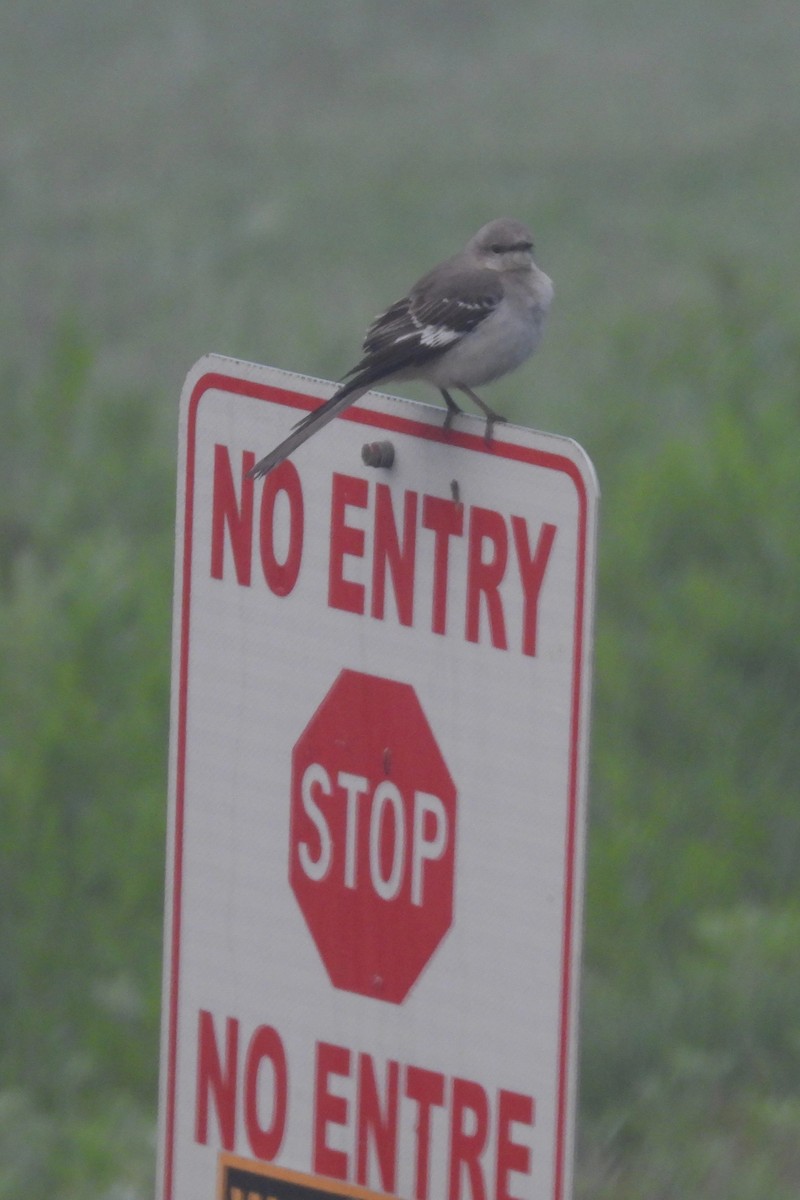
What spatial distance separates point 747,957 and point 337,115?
38.0ft

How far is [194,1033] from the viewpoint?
9.04ft

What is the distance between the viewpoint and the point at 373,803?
2621mm

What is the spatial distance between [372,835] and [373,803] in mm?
37

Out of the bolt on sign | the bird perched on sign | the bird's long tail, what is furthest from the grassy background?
the bird's long tail

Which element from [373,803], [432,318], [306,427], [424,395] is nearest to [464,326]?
[432,318]

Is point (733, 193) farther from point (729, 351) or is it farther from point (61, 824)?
point (61, 824)

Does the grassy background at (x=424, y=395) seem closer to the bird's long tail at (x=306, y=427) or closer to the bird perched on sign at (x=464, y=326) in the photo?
the bird perched on sign at (x=464, y=326)

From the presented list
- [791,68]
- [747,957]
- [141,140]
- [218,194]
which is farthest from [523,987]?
[791,68]

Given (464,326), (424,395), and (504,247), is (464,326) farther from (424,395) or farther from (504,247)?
(424,395)

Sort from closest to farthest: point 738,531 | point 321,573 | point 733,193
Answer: point 321,573
point 738,531
point 733,193

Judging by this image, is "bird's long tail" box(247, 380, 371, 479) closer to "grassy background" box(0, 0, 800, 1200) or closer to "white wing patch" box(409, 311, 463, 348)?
"white wing patch" box(409, 311, 463, 348)

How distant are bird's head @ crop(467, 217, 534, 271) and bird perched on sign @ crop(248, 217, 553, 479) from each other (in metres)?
0.01

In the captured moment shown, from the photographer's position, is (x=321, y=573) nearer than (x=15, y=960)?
Yes

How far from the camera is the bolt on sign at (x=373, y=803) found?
2463 mm
